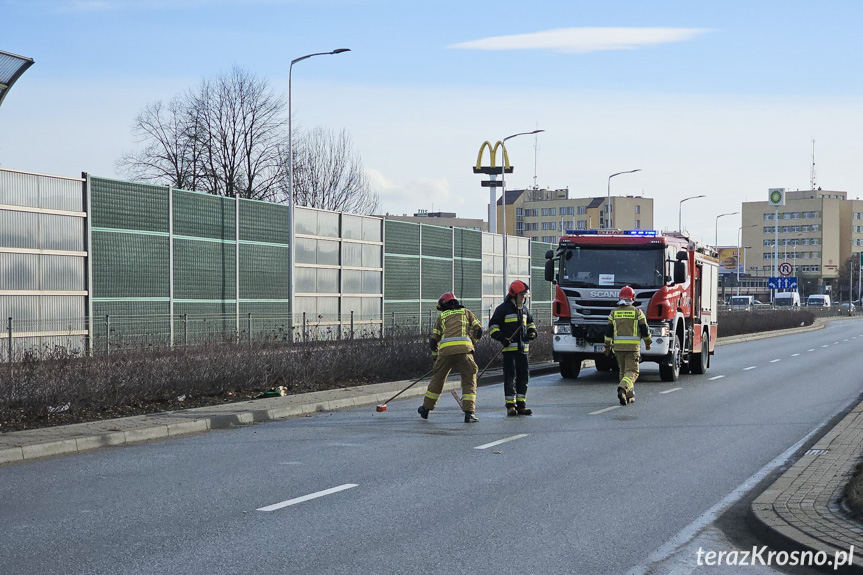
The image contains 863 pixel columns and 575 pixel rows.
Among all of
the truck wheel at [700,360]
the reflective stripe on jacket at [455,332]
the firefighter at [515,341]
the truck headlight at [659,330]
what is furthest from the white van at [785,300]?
the reflective stripe on jacket at [455,332]

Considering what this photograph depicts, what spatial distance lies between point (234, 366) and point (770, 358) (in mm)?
20206

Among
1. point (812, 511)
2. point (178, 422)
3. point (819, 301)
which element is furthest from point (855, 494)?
point (819, 301)

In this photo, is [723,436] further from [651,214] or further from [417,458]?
[651,214]

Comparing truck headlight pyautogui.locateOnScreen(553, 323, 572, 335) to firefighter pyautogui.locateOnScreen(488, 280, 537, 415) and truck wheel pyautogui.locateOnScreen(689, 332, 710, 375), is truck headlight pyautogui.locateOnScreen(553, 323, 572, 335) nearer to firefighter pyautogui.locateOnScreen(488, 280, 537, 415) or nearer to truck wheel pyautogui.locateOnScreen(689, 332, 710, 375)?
truck wheel pyautogui.locateOnScreen(689, 332, 710, 375)

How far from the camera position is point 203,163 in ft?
197

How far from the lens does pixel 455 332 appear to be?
570 inches

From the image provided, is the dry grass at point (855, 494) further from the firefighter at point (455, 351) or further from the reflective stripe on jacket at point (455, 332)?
the reflective stripe on jacket at point (455, 332)

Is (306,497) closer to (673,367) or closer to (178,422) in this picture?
(178,422)

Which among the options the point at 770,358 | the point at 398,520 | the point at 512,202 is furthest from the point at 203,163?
the point at 512,202

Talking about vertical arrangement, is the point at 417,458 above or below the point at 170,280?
below

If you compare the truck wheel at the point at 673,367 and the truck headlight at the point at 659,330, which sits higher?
the truck headlight at the point at 659,330

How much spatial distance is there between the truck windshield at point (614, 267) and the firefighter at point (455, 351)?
803 cm

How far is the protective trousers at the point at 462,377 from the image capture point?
14266 millimetres

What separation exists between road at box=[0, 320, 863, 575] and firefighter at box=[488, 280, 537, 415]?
43cm
